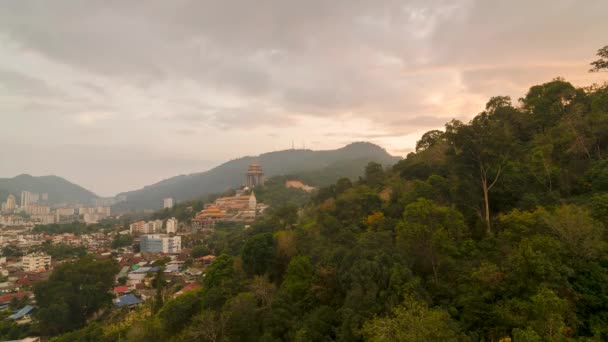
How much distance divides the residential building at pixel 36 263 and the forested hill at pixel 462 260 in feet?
102

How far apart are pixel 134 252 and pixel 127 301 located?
92.7 ft

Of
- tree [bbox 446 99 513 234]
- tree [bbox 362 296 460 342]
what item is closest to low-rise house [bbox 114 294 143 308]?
tree [bbox 362 296 460 342]

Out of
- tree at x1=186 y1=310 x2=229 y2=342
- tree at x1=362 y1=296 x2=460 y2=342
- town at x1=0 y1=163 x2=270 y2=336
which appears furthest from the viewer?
town at x1=0 y1=163 x2=270 y2=336

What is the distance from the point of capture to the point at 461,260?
1151cm

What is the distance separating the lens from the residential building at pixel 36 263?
43.2m

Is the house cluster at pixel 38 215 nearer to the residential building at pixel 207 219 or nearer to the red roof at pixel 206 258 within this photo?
the residential building at pixel 207 219

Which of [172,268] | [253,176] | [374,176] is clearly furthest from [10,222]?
[374,176]

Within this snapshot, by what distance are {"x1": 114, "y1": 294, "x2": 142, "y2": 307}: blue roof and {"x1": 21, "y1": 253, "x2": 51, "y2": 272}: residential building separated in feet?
74.2

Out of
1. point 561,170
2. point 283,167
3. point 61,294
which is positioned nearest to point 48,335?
point 61,294

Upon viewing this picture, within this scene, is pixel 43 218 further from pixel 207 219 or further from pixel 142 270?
pixel 142 270

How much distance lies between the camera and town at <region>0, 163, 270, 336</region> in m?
30.0

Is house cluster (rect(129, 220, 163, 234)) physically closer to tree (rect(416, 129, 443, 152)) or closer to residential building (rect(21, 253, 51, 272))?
residential building (rect(21, 253, 51, 272))

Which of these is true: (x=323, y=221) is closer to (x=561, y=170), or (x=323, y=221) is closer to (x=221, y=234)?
(x=561, y=170)

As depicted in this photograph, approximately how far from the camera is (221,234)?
163 feet
